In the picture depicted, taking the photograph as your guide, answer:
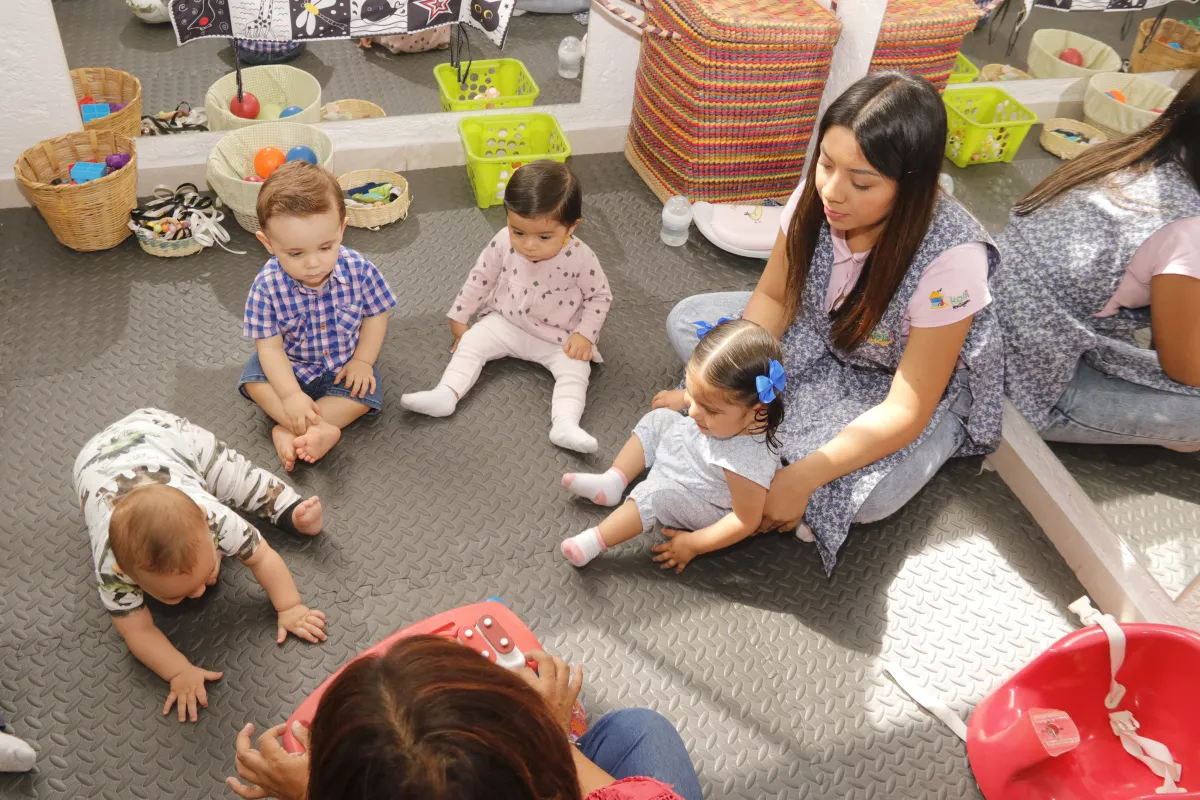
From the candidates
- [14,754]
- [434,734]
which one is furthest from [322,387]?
[434,734]

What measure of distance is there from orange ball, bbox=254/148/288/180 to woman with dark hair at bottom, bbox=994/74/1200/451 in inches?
63.0

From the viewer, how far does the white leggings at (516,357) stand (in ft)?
6.10

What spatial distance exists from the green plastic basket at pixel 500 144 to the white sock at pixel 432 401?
2.29ft

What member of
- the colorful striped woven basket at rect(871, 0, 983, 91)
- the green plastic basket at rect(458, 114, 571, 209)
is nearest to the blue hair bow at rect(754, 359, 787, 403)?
the green plastic basket at rect(458, 114, 571, 209)

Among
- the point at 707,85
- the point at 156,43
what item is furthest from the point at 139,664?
the point at 707,85

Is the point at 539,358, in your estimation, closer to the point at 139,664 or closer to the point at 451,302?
the point at 451,302

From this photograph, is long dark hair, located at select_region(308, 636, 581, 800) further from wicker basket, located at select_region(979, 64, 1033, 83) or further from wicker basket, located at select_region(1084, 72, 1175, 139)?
wicker basket, located at select_region(979, 64, 1033, 83)

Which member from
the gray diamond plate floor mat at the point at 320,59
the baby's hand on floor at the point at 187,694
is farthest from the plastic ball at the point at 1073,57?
the baby's hand on floor at the point at 187,694

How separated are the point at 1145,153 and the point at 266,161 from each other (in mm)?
1802

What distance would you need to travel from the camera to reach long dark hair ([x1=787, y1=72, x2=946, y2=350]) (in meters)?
1.35

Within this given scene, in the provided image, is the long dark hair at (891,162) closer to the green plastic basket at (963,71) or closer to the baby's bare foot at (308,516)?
the baby's bare foot at (308,516)

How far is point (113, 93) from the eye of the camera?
225cm

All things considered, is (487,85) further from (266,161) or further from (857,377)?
(857,377)

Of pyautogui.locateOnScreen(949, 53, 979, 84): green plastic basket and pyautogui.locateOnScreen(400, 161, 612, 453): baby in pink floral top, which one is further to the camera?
pyautogui.locateOnScreen(949, 53, 979, 84): green plastic basket
